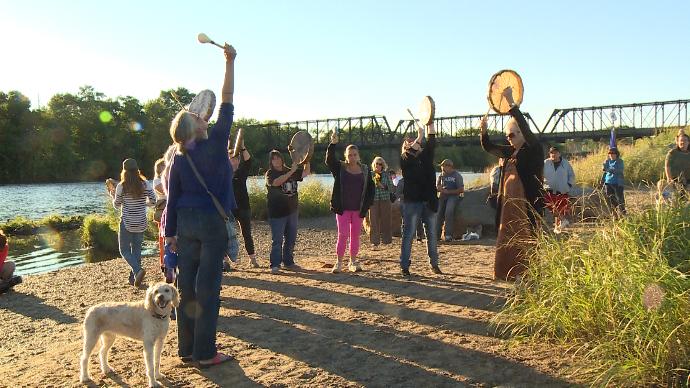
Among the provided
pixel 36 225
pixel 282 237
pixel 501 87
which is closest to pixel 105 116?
pixel 36 225

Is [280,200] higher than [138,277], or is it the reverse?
[280,200]

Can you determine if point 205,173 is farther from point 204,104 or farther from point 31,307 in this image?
point 31,307

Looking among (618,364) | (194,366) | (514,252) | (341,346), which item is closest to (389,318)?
(341,346)

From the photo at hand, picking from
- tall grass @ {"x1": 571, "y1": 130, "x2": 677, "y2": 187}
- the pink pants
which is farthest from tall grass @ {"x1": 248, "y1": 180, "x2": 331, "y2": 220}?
the pink pants

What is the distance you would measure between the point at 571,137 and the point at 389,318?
182 ft

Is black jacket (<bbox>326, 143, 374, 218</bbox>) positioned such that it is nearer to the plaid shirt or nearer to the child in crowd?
the plaid shirt

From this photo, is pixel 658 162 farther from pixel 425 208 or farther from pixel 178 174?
pixel 178 174

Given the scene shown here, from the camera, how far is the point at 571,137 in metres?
56.9

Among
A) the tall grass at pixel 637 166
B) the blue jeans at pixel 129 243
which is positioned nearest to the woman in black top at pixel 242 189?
the blue jeans at pixel 129 243

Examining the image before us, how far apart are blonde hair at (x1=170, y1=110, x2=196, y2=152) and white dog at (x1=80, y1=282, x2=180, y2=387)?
1031 millimetres

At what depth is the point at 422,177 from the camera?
745 centimetres

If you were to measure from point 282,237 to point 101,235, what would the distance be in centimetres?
920

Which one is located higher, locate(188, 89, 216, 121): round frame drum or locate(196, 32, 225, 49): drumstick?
locate(196, 32, 225, 49): drumstick

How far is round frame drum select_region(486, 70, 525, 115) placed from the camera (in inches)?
259
